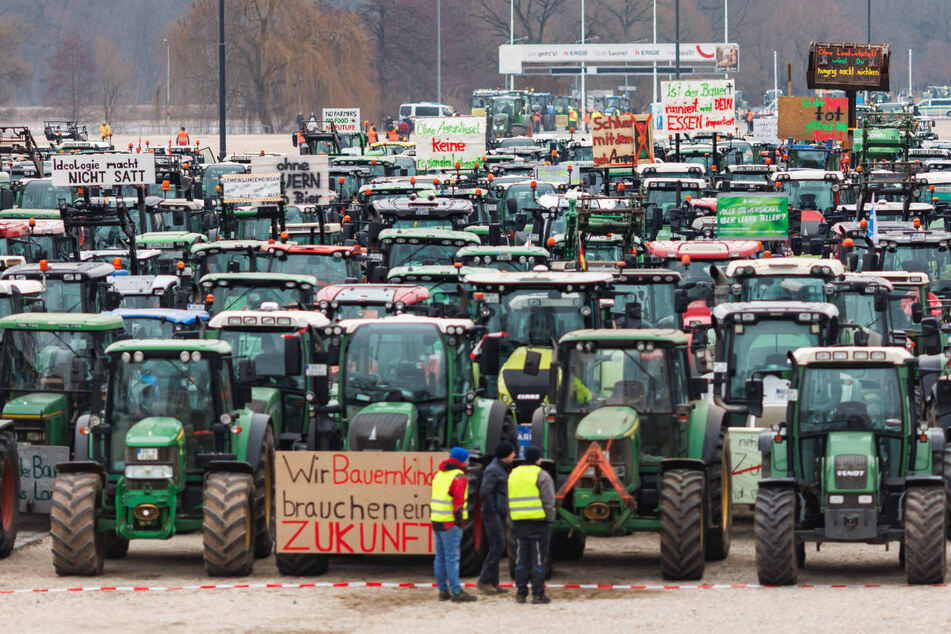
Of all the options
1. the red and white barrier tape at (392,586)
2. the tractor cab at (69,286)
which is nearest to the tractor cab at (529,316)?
the red and white barrier tape at (392,586)

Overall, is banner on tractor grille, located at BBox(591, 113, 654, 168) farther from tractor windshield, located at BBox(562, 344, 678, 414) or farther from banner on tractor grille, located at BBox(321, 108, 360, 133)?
tractor windshield, located at BBox(562, 344, 678, 414)

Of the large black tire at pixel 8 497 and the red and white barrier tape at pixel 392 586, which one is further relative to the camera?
the large black tire at pixel 8 497

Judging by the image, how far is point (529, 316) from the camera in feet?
68.7

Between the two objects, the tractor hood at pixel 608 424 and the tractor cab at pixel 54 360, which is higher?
the tractor cab at pixel 54 360

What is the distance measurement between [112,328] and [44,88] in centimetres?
17425

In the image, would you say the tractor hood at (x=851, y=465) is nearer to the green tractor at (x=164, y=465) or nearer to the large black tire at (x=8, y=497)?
the green tractor at (x=164, y=465)

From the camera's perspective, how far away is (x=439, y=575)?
621 inches

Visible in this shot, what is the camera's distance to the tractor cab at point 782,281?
2328 centimetres

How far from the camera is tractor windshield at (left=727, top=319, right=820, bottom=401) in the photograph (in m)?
19.6

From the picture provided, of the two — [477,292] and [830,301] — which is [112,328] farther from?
[830,301]

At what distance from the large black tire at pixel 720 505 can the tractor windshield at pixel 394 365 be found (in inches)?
93.6

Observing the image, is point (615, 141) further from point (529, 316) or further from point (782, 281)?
point (529, 316)

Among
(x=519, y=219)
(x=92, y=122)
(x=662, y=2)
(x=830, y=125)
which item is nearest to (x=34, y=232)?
(x=519, y=219)

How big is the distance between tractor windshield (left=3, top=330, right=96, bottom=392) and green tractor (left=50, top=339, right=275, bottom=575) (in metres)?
1.93
